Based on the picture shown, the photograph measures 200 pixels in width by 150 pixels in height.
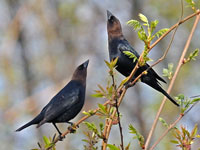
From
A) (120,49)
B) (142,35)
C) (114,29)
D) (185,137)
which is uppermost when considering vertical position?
(114,29)

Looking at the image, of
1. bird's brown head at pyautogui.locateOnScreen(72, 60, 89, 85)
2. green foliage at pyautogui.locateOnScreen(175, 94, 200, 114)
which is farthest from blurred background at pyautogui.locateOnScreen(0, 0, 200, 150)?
green foliage at pyautogui.locateOnScreen(175, 94, 200, 114)

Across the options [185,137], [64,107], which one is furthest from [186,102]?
[64,107]

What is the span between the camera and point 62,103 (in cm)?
460

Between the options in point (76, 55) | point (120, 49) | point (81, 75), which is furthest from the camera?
point (76, 55)

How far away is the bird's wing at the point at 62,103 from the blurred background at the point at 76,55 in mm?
6867

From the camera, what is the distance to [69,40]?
14.7 metres

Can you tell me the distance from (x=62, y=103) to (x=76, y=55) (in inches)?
365

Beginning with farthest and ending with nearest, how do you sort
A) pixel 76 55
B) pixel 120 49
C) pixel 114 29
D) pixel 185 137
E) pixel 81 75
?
pixel 76 55 < pixel 81 75 < pixel 114 29 < pixel 120 49 < pixel 185 137

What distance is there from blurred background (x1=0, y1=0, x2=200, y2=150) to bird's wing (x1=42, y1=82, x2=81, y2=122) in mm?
6867

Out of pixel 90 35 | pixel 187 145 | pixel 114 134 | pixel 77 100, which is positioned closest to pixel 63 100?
pixel 77 100

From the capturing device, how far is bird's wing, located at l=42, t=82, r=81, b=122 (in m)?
4.47

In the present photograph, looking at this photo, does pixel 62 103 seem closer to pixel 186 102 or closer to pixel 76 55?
pixel 186 102

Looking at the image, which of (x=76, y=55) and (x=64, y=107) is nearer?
(x=64, y=107)

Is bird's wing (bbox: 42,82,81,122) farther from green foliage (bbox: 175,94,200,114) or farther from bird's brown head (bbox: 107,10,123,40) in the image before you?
green foliage (bbox: 175,94,200,114)
